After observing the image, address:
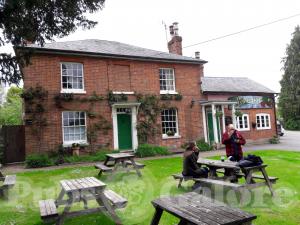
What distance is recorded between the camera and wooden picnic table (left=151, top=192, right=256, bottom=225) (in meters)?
3.17

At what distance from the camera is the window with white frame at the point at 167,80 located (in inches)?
Answer: 769

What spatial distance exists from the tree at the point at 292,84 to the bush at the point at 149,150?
29643mm

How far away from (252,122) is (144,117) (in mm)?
10075

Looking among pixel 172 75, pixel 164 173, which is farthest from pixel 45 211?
pixel 172 75

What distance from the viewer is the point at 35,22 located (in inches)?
336

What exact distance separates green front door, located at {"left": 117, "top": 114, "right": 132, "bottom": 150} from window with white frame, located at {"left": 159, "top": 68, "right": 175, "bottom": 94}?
11.2 feet

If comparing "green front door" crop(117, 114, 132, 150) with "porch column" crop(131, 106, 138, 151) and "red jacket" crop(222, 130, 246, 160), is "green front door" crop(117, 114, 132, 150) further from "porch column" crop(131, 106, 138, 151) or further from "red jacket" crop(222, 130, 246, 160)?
"red jacket" crop(222, 130, 246, 160)

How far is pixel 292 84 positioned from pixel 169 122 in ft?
93.0

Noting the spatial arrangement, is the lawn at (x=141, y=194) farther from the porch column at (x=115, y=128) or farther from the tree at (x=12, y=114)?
the tree at (x=12, y=114)

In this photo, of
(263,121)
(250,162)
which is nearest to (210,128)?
(263,121)

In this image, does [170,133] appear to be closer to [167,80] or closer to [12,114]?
[167,80]

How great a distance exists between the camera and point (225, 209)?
3496mm

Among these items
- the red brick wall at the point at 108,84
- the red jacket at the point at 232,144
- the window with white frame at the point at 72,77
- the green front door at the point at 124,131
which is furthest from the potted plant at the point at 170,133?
the red jacket at the point at 232,144

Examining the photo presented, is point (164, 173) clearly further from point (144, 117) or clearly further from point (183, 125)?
point (183, 125)
